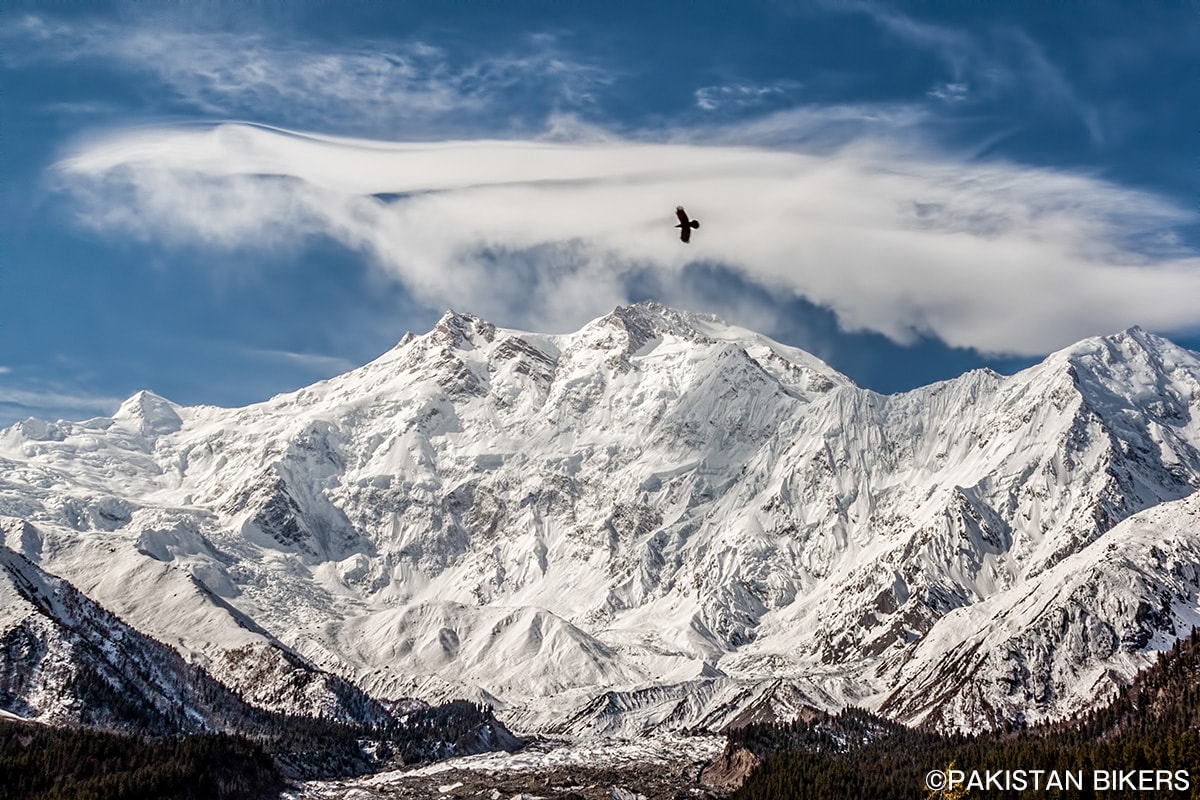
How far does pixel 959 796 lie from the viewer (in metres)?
110

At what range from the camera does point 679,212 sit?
419 feet

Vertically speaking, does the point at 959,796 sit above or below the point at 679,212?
below

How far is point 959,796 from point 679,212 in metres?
56.9

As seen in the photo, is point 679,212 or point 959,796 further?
point 679,212
